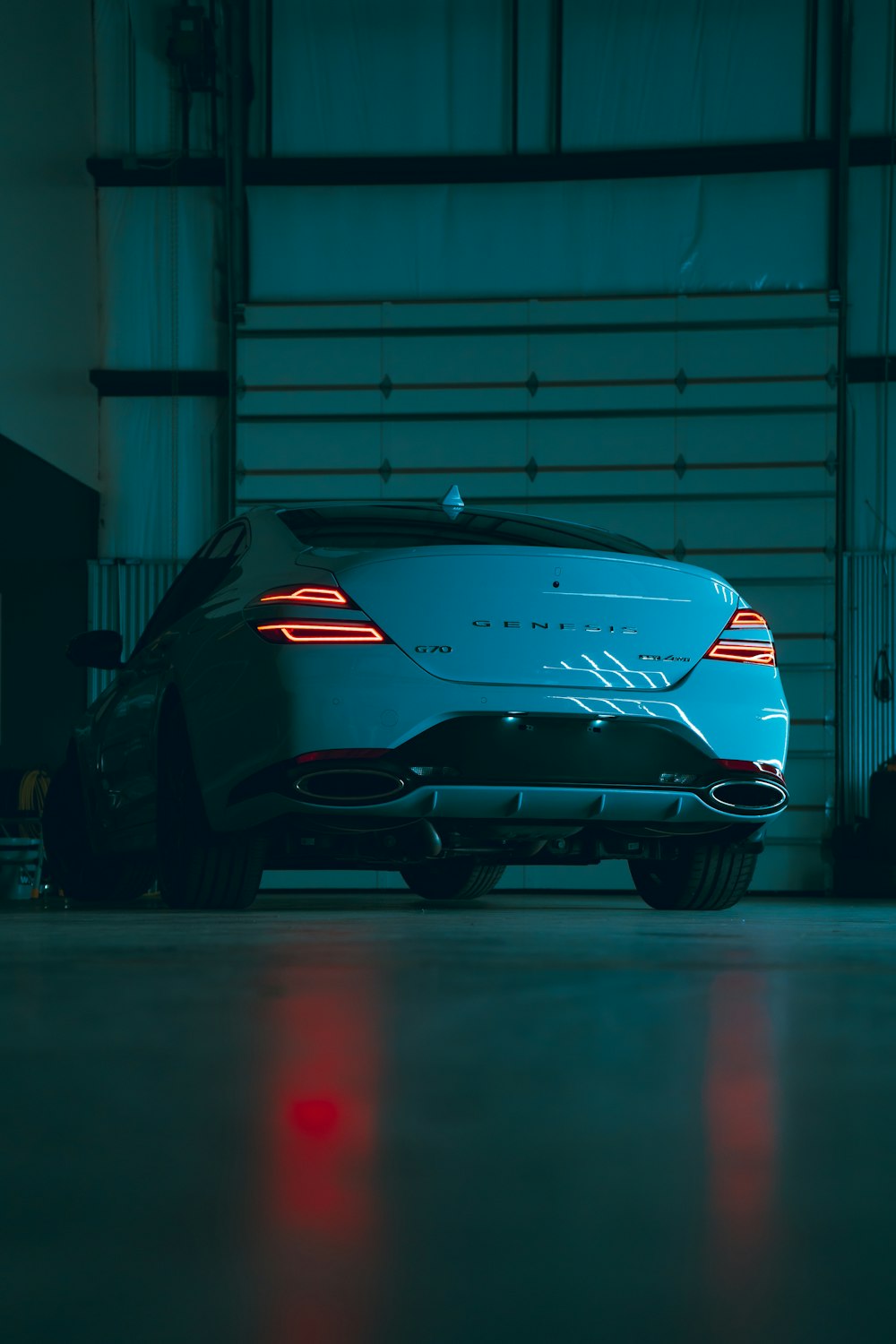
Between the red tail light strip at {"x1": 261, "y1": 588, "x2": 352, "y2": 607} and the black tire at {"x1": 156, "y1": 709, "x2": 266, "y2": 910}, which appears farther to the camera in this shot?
the black tire at {"x1": 156, "y1": 709, "x2": 266, "y2": 910}

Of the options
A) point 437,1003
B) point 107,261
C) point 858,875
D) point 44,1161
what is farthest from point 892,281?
point 44,1161

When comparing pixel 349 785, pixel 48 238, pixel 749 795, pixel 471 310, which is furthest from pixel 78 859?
pixel 48 238

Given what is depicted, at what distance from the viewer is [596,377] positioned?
14.3 metres

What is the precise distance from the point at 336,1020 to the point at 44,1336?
134 cm

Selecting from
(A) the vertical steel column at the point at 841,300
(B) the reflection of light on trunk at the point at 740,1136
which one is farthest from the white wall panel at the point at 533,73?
(B) the reflection of light on trunk at the point at 740,1136

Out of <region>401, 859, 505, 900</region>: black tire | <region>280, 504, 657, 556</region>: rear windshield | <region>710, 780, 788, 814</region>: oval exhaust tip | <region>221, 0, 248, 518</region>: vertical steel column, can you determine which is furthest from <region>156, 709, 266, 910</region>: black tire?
<region>221, 0, 248, 518</region>: vertical steel column

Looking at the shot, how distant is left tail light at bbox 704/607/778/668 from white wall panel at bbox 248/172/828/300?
10.0m

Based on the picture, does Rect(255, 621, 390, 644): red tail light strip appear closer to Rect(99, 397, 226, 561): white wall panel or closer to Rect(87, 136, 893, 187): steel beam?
Rect(99, 397, 226, 561): white wall panel

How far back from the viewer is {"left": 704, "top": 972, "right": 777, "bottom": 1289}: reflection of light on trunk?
4.06 ft

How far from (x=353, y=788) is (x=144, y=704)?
4.75 feet

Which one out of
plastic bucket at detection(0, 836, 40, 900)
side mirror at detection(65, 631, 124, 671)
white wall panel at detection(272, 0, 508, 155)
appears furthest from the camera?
white wall panel at detection(272, 0, 508, 155)

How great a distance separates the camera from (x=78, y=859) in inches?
287

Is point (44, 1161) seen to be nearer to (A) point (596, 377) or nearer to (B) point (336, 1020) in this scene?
(B) point (336, 1020)

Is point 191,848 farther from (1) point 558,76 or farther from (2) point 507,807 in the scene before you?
(1) point 558,76
